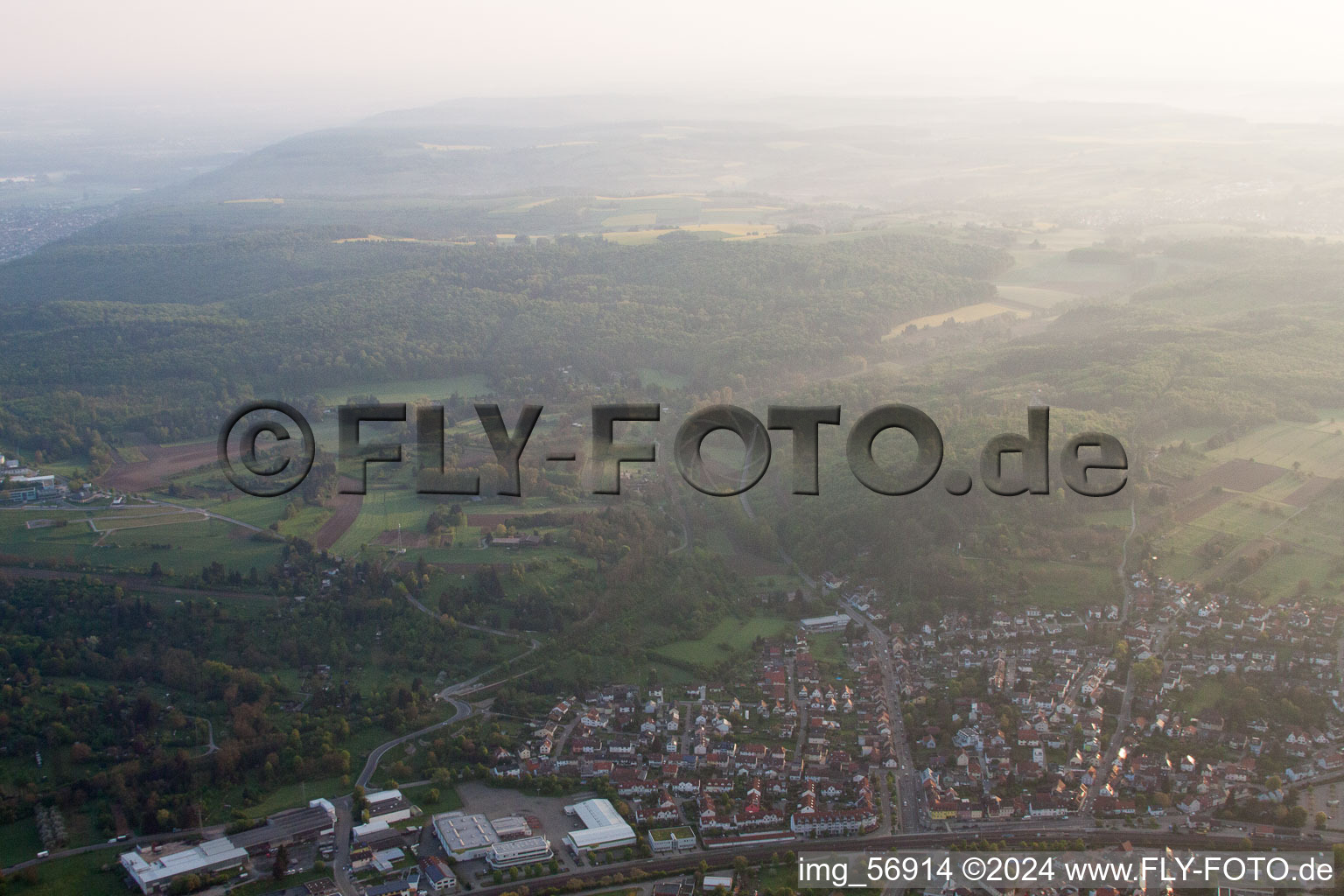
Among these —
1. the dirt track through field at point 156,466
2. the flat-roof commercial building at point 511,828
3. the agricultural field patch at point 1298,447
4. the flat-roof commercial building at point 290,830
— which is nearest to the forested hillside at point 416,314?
the dirt track through field at point 156,466

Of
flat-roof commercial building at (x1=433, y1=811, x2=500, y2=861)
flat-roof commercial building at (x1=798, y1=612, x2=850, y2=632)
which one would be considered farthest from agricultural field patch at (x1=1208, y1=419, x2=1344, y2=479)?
flat-roof commercial building at (x1=433, y1=811, x2=500, y2=861)

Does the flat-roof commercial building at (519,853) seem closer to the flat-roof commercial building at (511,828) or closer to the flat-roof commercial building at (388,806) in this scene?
the flat-roof commercial building at (511,828)

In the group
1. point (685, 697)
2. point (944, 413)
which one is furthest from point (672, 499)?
point (685, 697)

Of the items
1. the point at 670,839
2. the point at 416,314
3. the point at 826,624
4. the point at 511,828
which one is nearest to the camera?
the point at 670,839

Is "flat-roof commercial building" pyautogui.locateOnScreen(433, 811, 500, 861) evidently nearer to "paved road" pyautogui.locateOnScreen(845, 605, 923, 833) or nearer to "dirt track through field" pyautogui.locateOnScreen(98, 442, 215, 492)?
"paved road" pyautogui.locateOnScreen(845, 605, 923, 833)

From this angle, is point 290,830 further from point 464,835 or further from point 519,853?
point 519,853

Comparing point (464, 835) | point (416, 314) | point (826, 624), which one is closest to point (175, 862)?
point (464, 835)

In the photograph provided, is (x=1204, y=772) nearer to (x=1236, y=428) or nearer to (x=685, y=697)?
(x=685, y=697)
